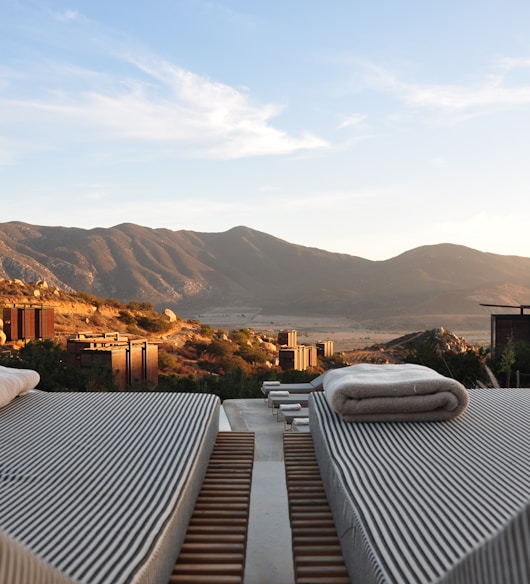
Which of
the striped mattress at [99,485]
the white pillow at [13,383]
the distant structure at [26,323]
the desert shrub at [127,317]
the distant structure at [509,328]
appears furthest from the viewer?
the desert shrub at [127,317]

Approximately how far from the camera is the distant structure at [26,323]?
56.8ft

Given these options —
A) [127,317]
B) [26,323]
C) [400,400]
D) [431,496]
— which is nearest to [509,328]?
[400,400]

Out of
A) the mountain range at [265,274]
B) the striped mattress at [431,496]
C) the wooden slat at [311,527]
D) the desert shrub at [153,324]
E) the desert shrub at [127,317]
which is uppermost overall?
the mountain range at [265,274]

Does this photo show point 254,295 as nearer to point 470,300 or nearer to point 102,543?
point 470,300

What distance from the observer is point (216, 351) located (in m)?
19.6

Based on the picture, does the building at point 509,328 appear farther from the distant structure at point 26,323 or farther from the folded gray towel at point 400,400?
the distant structure at point 26,323

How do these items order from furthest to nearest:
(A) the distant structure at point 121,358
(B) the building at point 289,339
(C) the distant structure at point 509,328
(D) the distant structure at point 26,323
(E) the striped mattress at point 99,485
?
1. (B) the building at point 289,339
2. (D) the distant structure at point 26,323
3. (C) the distant structure at point 509,328
4. (A) the distant structure at point 121,358
5. (E) the striped mattress at point 99,485

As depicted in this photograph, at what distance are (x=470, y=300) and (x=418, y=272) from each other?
9181mm

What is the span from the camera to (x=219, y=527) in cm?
219

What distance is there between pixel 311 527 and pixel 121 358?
8.38 metres

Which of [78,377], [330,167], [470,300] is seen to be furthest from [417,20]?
[470,300]

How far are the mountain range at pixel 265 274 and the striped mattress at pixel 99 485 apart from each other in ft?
137

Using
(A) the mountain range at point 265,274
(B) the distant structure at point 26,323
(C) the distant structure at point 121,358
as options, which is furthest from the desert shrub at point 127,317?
(A) the mountain range at point 265,274

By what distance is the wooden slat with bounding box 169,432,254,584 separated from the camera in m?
1.81
